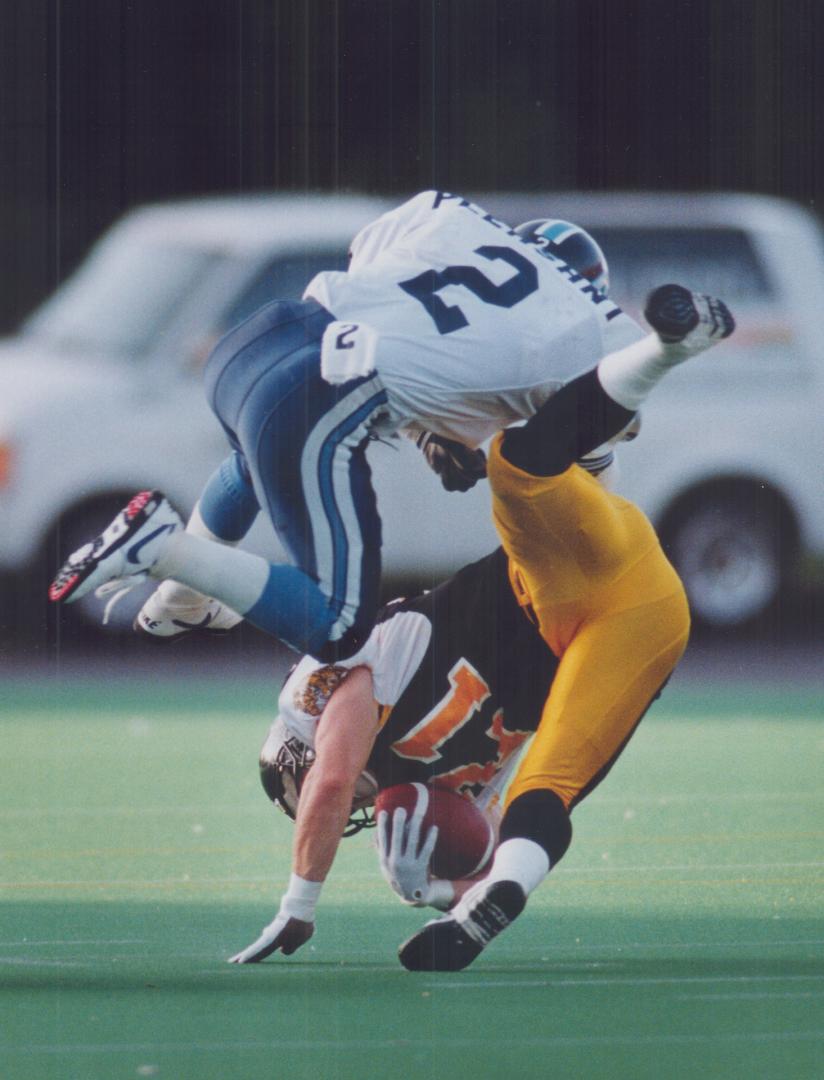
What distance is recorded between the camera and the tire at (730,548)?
1330 centimetres

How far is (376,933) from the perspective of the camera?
6.41 metres

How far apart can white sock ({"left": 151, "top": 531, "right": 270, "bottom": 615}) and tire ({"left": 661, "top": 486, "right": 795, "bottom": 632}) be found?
305 inches

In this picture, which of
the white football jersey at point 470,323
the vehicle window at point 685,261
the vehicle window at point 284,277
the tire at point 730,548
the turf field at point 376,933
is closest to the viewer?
the turf field at point 376,933

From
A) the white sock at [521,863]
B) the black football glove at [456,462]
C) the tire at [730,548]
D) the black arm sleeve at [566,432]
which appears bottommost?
the tire at [730,548]

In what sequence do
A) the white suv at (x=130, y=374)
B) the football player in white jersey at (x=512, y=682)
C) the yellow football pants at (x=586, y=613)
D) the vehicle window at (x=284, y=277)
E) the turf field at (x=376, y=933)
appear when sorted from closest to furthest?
the turf field at (x=376, y=933) < the football player in white jersey at (x=512, y=682) < the yellow football pants at (x=586, y=613) < the white suv at (x=130, y=374) < the vehicle window at (x=284, y=277)

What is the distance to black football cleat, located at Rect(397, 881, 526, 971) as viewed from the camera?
17.9ft

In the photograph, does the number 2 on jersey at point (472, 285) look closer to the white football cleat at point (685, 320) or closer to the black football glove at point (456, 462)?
the black football glove at point (456, 462)

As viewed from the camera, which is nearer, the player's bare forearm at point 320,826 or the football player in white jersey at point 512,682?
the football player in white jersey at point 512,682

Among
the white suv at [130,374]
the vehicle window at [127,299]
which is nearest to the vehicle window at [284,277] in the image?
the white suv at [130,374]

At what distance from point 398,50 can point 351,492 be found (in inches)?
451

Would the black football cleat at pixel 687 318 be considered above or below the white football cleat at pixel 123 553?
above

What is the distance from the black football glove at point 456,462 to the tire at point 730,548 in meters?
6.95

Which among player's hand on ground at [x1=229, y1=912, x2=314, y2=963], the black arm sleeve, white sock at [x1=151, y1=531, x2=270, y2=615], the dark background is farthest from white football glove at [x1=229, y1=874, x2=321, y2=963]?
the dark background

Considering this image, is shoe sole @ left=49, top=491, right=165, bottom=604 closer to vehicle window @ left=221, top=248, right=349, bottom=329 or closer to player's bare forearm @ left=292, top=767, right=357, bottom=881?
player's bare forearm @ left=292, top=767, right=357, bottom=881
